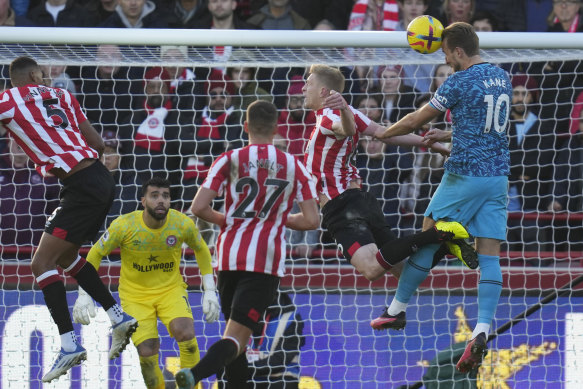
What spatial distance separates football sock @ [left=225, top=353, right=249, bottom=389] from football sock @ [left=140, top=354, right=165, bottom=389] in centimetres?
112

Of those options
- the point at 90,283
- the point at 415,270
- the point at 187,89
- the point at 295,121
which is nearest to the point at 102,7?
the point at 187,89

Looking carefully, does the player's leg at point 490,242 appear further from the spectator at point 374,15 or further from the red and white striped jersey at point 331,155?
the spectator at point 374,15

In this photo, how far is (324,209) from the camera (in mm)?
7910

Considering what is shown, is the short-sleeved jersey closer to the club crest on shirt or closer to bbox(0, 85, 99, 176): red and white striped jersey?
the club crest on shirt

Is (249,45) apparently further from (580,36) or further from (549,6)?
(549,6)

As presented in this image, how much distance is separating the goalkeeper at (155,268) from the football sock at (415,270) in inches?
56.9

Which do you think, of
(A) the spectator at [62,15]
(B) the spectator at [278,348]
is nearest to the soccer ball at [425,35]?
(B) the spectator at [278,348]

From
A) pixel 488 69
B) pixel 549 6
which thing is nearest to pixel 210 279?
pixel 488 69

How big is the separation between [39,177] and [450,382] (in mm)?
4001

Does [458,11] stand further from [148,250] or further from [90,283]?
[90,283]

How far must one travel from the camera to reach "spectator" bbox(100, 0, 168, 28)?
34.7 ft

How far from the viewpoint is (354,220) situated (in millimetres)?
7809

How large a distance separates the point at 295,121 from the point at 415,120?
8.80 feet

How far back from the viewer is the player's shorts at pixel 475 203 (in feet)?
22.9
